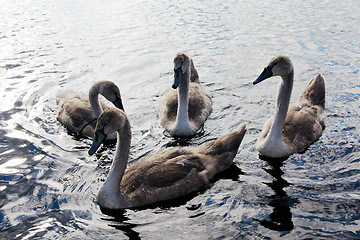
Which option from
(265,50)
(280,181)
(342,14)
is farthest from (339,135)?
(342,14)

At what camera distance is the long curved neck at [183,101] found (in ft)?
33.5

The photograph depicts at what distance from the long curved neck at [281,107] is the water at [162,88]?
60 centimetres

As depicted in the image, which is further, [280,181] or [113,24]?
[113,24]

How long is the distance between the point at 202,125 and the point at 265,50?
20.0 ft

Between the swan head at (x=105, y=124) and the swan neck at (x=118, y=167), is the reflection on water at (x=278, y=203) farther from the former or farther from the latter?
the swan head at (x=105, y=124)

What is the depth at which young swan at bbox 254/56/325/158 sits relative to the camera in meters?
8.87

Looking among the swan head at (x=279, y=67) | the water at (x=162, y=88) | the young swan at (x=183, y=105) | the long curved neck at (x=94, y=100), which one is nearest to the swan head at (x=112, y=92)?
the long curved neck at (x=94, y=100)

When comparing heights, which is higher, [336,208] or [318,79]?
[318,79]

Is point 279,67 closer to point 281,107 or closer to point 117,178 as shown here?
point 281,107

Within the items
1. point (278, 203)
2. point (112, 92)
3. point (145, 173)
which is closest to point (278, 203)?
point (278, 203)

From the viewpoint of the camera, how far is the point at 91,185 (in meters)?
8.14

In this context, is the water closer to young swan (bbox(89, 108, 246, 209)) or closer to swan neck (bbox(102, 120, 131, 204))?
young swan (bbox(89, 108, 246, 209))

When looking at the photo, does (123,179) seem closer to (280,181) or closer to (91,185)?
(91,185)

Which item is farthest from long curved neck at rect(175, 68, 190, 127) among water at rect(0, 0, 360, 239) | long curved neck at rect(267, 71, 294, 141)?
long curved neck at rect(267, 71, 294, 141)
